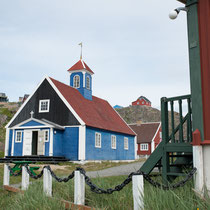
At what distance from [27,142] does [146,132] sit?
23.2 meters

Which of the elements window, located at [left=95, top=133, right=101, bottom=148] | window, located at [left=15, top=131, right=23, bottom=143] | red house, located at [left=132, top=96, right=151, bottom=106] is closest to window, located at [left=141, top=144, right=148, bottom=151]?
window, located at [left=95, top=133, right=101, bottom=148]

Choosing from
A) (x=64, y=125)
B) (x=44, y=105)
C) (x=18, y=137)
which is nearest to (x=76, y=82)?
(x=44, y=105)

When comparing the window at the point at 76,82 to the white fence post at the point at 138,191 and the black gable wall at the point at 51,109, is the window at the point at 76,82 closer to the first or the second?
the black gable wall at the point at 51,109

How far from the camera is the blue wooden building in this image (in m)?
22.3

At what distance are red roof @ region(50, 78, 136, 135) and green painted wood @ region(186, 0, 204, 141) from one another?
16.3 metres

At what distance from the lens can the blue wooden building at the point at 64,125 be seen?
73.3ft

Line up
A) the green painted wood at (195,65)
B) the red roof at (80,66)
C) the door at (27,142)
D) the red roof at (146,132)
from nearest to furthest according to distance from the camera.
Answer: the green painted wood at (195,65), the door at (27,142), the red roof at (80,66), the red roof at (146,132)

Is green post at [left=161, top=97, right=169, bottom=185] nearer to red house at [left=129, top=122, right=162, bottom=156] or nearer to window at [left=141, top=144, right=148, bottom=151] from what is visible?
red house at [left=129, top=122, right=162, bottom=156]

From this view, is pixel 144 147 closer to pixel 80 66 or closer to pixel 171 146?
pixel 80 66

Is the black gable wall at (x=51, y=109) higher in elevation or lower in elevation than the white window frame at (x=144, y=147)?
higher

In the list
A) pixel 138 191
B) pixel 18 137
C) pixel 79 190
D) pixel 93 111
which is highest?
pixel 93 111

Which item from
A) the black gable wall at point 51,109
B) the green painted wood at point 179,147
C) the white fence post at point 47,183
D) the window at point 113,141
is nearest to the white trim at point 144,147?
the window at point 113,141

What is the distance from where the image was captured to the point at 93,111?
26.3 metres

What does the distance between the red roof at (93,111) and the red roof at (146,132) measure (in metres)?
11.1
